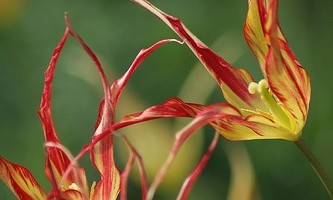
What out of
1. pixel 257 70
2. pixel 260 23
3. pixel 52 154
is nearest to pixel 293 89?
pixel 260 23

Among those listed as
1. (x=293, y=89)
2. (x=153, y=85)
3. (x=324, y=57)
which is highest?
(x=293, y=89)

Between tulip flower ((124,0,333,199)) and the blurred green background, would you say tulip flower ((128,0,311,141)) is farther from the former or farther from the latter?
the blurred green background

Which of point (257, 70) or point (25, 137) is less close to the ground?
point (25, 137)

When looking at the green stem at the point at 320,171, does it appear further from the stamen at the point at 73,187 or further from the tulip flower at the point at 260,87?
the stamen at the point at 73,187

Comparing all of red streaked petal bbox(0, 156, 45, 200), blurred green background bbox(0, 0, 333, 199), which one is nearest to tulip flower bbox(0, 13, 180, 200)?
red streaked petal bbox(0, 156, 45, 200)

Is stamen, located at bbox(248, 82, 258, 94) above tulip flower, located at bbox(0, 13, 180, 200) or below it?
below

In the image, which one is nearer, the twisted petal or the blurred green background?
the twisted petal

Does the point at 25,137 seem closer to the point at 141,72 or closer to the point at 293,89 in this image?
Answer: the point at 141,72
